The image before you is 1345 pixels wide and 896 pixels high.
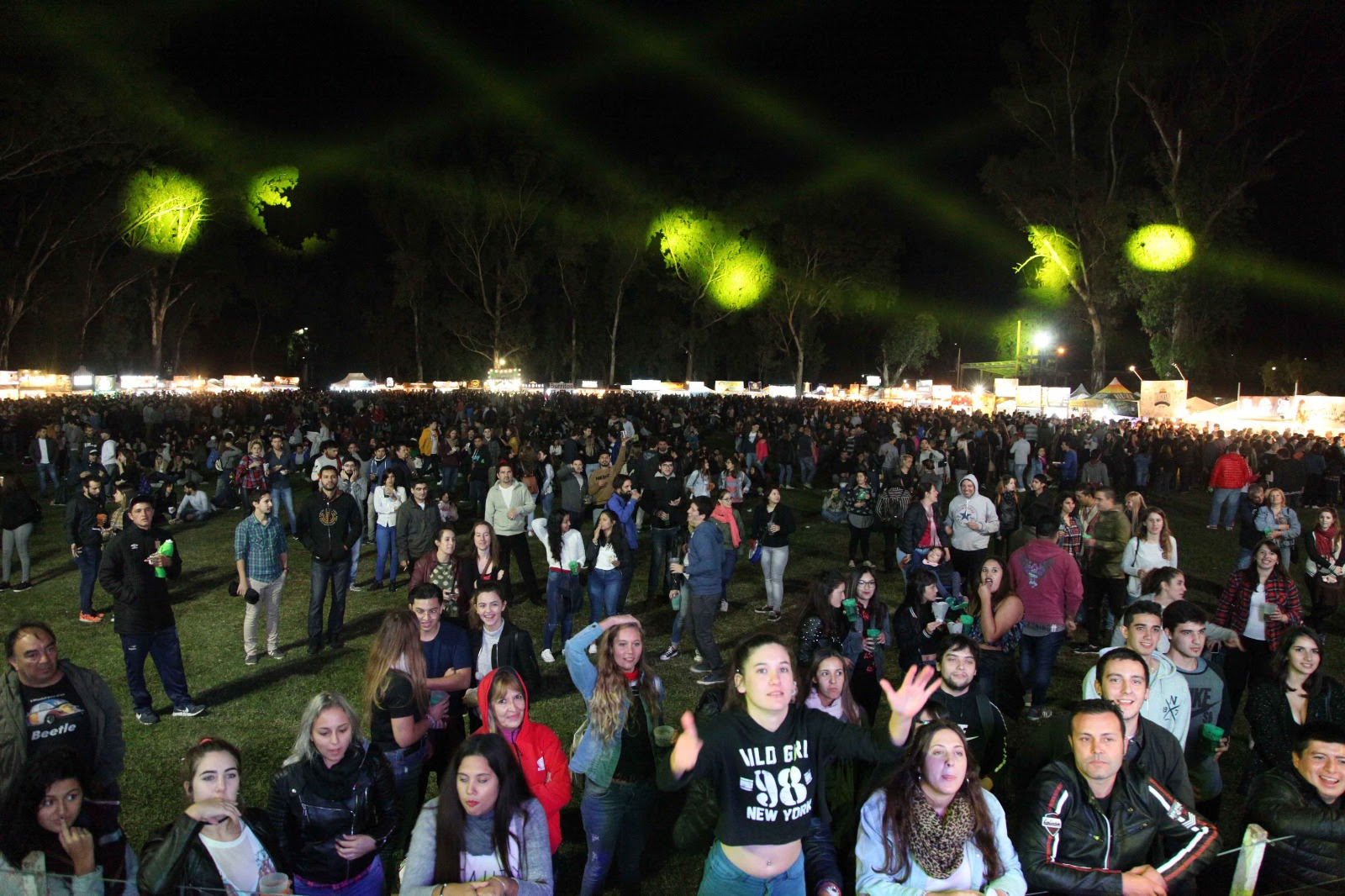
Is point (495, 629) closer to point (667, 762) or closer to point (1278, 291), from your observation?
point (667, 762)

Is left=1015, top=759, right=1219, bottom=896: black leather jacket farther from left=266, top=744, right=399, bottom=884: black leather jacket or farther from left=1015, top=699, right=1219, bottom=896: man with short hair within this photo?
left=266, top=744, right=399, bottom=884: black leather jacket

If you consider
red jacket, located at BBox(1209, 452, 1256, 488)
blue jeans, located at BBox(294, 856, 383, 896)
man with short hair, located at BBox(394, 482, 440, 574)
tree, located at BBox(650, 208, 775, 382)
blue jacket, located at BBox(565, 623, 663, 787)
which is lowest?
blue jeans, located at BBox(294, 856, 383, 896)

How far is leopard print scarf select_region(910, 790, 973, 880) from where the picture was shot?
2770 mm

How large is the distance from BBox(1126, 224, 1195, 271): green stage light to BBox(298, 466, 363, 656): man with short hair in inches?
1137

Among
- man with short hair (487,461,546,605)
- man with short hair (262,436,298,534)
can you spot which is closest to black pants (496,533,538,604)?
man with short hair (487,461,546,605)

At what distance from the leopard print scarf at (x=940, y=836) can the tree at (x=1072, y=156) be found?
30733 mm

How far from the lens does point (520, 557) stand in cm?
830

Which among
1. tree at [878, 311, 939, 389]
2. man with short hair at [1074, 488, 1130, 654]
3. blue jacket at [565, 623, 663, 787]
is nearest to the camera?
blue jacket at [565, 623, 663, 787]

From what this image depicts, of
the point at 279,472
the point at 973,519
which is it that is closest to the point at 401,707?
the point at 973,519

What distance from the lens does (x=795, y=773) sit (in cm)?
276

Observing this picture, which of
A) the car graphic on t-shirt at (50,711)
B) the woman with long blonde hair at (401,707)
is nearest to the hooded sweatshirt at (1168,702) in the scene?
the woman with long blonde hair at (401,707)

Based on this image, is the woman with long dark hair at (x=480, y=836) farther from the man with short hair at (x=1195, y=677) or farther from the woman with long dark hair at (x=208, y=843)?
the man with short hair at (x=1195, y=677)

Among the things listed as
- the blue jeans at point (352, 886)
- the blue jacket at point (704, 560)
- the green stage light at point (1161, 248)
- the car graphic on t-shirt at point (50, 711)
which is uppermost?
the green stage light at point (1161, 248)

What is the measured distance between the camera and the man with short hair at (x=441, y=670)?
4.07 metres
